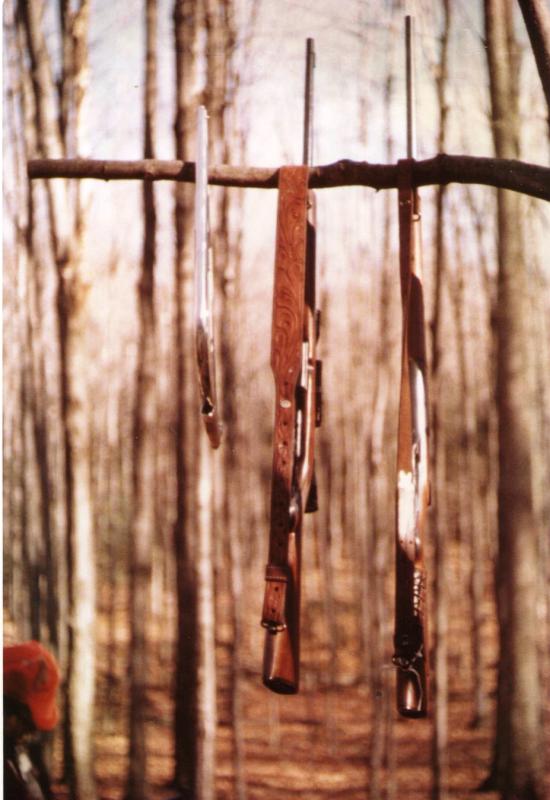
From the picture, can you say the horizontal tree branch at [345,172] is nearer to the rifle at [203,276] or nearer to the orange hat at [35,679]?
the rifle at [203,276]

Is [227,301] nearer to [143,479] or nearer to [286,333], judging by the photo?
[286,333]

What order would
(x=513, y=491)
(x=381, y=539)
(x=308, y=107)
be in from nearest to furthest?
(x=308, y=107) < (x=513, y=491) < (x=381, y=539)

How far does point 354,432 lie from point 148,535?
60 centimetres

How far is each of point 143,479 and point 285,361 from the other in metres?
0.61

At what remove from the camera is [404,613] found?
1.67 meters

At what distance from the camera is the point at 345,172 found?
176 cm

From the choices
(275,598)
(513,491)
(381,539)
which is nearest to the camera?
(275,598)

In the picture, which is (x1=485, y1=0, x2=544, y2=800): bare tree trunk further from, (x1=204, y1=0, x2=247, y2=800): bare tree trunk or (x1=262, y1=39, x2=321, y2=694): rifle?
(x1=204, y1=0, x2=247, y2=800): bare tree trunk

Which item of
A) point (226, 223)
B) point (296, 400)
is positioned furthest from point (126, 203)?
point (296, 400)

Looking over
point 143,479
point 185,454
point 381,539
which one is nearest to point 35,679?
point 143,479

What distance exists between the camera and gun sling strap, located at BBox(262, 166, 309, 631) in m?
1.69

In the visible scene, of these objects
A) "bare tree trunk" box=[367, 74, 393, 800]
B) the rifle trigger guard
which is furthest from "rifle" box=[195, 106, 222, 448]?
"bare tree trunk" box=[367, 74, 393, 800]

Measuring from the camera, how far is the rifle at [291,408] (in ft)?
5.54

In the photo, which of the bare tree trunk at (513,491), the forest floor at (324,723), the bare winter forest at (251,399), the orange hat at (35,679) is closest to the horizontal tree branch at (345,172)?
the bare winter forest at (251,399)
